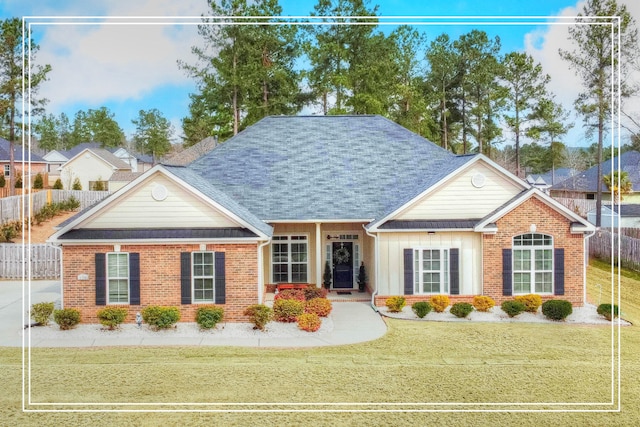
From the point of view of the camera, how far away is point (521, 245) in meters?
17.2

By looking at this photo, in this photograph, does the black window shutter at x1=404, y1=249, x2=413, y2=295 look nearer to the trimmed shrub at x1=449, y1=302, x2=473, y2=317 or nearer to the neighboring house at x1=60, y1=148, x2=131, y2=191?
the trimmed shrub at x1=449, y1=302, x2=473, y2=317

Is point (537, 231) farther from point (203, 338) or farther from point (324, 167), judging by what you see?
point (203, 338)

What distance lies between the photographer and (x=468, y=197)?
1784 cm

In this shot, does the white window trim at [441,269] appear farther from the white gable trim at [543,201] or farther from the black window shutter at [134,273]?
the black window shutter at [134,273]

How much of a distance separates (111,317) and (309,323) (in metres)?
5.36

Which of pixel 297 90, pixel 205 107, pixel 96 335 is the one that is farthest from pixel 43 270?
pixel 297 90

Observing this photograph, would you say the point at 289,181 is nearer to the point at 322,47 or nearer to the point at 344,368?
the point at 344,368

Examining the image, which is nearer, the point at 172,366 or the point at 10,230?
the point at 172,366

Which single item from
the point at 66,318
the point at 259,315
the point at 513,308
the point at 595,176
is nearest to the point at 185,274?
the point at 259,315

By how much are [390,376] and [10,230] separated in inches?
978

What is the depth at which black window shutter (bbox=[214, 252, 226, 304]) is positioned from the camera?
51.5 ft

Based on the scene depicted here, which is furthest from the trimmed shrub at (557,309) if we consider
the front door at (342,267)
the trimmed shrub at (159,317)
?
the trimmed shrub at (159,317)

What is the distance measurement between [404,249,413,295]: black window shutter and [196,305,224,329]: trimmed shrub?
616 cm

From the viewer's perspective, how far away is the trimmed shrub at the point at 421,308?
632 inches
